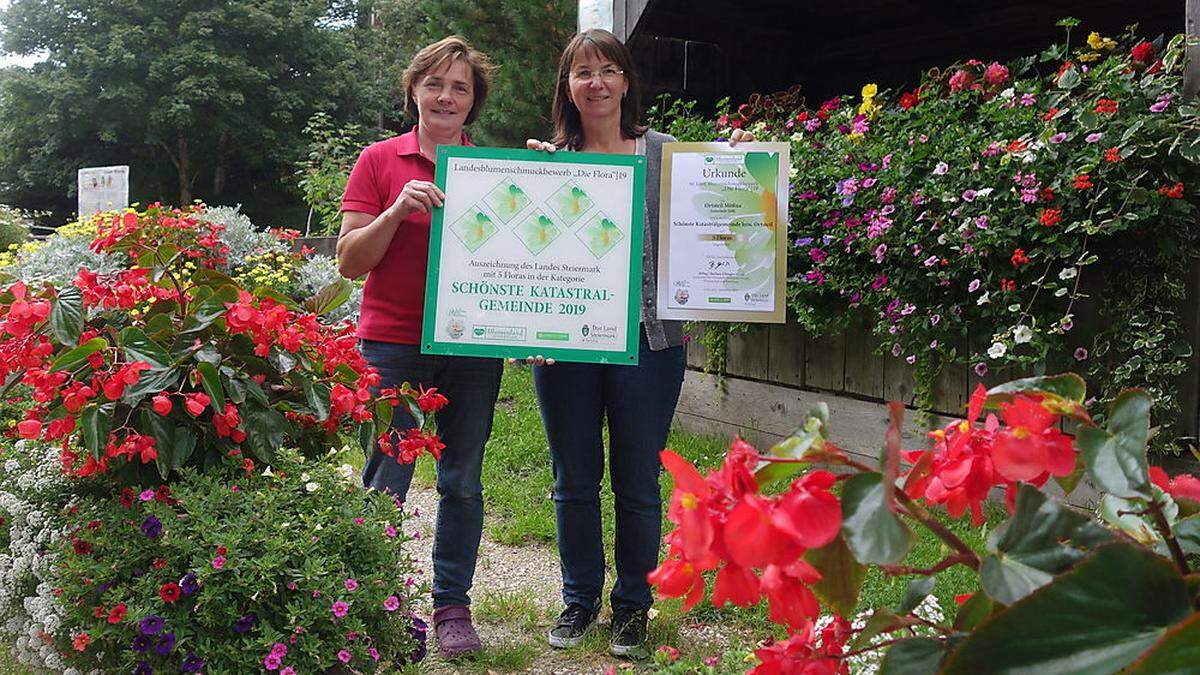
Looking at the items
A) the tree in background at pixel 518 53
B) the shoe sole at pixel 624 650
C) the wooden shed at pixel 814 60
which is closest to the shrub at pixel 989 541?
the shoe sole at pixel 624 650

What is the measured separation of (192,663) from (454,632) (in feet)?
3.12

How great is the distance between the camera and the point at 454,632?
110 inches

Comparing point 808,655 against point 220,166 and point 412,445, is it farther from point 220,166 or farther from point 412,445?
point 220,166

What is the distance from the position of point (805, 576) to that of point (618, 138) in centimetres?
221

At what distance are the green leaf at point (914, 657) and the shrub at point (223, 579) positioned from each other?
1543 mm

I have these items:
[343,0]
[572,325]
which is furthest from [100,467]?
[343,0]

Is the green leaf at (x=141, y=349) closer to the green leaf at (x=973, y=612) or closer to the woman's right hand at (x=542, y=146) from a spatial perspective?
the woman's right hand at (x=542, y=146)

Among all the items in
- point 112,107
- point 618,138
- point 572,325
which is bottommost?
point 572,325

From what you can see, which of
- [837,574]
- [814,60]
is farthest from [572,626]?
[814,60]

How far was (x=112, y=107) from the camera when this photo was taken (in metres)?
28.3

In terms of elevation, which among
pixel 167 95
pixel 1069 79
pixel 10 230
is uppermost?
pixel 167 95

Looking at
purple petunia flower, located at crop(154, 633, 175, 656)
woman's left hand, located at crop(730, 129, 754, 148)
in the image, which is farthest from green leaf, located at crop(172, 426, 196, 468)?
woman's left hand, located at crop(730, 129, 754, 148)

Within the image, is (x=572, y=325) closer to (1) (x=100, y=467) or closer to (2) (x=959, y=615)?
(1) (x=100, y=467)

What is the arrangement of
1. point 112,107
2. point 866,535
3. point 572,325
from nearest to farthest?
1. point 866,535
2. point 572,325
3. point 112,107
